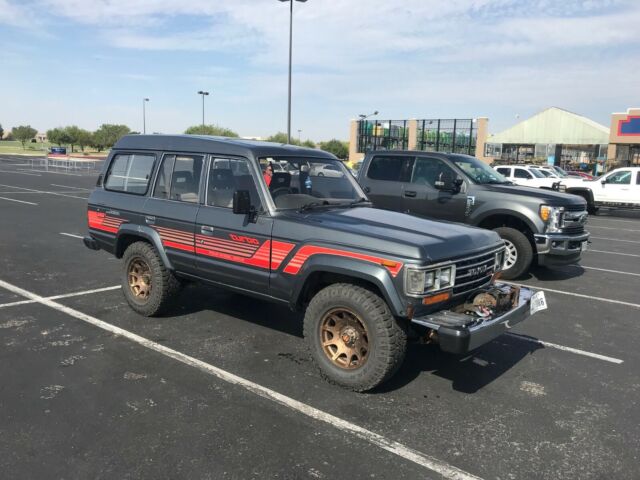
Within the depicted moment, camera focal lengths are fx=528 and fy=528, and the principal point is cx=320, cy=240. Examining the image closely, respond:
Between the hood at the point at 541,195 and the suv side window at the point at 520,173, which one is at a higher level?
the suv side window at the point at 520,173

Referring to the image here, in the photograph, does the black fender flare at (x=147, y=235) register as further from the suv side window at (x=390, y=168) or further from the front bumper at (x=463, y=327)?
the suv side window at (x=390, y=168)

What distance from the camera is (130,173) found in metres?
6.07

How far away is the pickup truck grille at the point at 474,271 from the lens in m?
4.21

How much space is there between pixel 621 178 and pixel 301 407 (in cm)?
1906

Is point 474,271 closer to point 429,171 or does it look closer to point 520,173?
point 429,171

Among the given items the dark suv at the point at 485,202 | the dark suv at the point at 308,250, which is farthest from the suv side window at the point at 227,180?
the dark suv at the point at 485,202

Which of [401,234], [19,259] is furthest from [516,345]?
[19,259]

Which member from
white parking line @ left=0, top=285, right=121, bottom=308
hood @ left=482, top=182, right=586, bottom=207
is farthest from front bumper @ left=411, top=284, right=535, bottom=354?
white parking line @ left=0, top=285, right=121, bottom=308

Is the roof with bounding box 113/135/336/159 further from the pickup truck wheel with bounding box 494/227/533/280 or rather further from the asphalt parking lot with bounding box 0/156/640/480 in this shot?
the pickup truck wheel with bounding box 494/227/533/280

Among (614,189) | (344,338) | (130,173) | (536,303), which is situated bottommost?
(344,338)

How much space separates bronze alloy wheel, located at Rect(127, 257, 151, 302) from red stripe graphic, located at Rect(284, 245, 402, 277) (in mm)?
2105

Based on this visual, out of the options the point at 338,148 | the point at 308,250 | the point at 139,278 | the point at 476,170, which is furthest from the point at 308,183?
the point at 338,148

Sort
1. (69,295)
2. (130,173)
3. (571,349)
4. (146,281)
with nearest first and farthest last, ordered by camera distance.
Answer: (571,349) → (146,281) → (130,173) → (69,295)

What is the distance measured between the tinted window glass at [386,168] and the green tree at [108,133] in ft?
261
